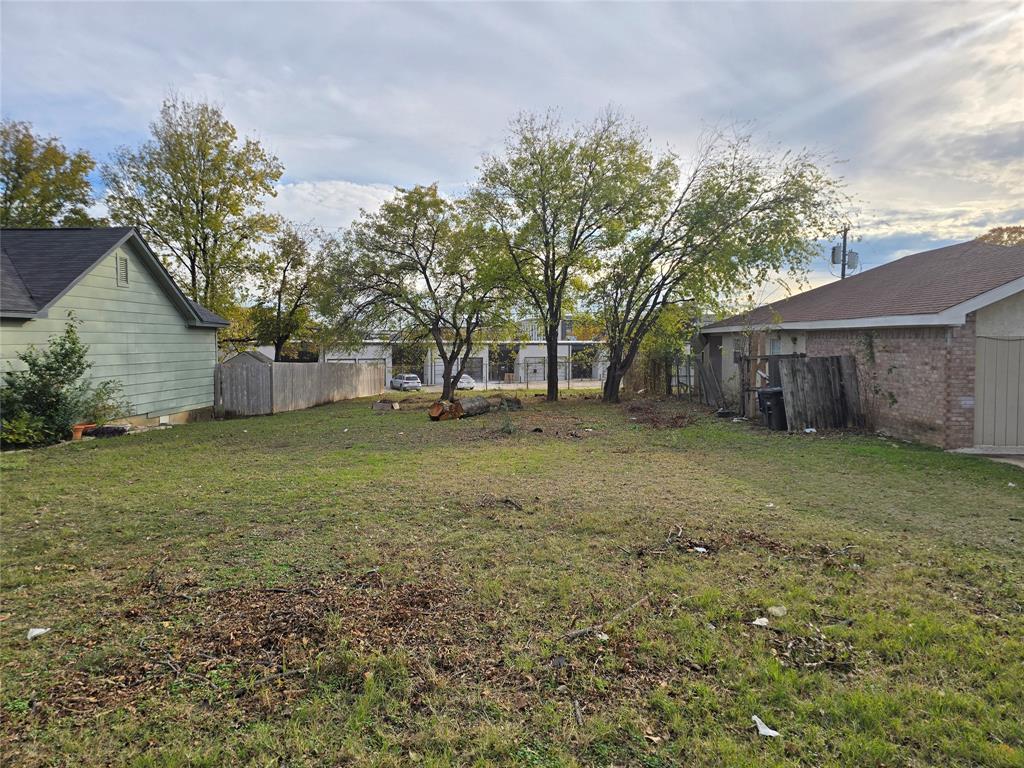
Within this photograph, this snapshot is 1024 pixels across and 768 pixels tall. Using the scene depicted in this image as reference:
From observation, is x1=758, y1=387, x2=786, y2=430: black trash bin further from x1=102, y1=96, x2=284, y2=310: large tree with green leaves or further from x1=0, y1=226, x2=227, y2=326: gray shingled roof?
x1=102, y1=96, x2=284, y2=310: large tree with green leaves

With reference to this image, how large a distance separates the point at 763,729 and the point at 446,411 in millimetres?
12757

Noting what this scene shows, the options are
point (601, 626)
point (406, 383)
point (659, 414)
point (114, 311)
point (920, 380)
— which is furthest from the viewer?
point (406, 383)

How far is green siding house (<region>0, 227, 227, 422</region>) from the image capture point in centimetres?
1084

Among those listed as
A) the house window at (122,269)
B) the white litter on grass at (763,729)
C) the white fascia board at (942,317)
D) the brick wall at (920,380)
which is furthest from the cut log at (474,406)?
the white litter on grass at (763,729)

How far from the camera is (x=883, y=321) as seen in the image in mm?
10664

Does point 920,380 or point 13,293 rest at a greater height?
point 13,293

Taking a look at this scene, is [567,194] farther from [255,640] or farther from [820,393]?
[255,640]

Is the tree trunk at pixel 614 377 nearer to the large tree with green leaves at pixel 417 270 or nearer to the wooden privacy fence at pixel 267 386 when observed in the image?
the large tree with green leaves at pixel 417 270

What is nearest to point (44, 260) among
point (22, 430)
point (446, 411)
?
point (22, 430)

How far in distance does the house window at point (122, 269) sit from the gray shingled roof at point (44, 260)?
0.46 m

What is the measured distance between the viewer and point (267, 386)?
17.2 metres

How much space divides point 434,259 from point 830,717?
63.8 ft

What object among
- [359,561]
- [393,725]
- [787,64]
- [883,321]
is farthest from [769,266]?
[393,725]

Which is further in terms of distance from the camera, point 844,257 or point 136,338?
point 844,257
